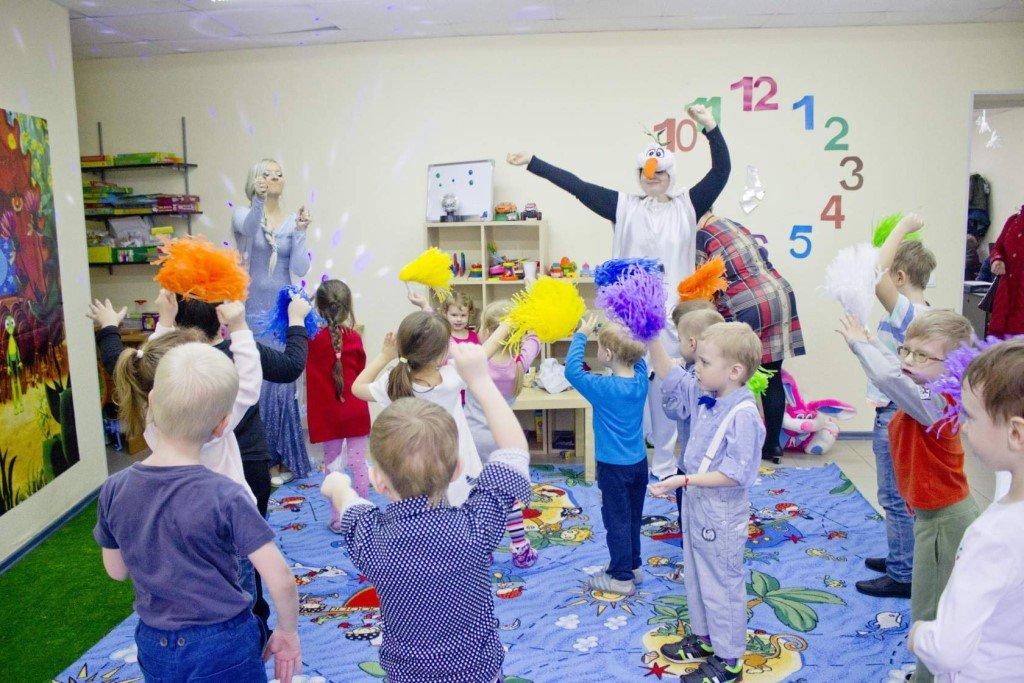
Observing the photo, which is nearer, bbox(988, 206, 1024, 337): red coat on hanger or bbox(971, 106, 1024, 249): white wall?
bbox(988, 206, 1024, 337): red coat on hanger

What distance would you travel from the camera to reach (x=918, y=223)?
264 cm

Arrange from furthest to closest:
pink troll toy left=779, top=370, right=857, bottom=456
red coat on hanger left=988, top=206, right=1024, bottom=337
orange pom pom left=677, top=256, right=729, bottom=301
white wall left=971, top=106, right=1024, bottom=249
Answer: white wall left=971, top=106, right=1024, bottom=249
red coat on hanger left=988, top=206, right=1024, bottom=337
pink troll toy left=779, top=370, right=857, bottom=456
orange pom pom left=677, top=256, right=729, bottom=301

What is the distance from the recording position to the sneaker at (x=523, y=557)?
3359mm

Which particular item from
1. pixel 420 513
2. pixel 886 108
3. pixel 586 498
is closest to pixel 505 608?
pixel 586 498

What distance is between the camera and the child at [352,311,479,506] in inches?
97.1

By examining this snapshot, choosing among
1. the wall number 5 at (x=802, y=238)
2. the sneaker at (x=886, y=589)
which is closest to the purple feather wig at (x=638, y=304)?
the sneaker at (x=886, y=589)

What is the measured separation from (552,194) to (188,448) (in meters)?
4.21

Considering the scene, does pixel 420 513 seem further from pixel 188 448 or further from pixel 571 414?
pixel 571 414

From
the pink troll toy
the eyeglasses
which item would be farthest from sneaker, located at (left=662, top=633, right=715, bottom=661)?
the pink troll toy

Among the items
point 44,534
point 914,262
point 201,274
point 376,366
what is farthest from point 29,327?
point 914,262

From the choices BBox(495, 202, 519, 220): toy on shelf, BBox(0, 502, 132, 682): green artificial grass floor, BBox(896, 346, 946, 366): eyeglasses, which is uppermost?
BBox(495, 202, 519, 220): toy on shelf

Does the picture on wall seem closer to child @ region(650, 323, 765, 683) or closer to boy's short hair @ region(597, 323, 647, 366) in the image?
boy's short hair @ region(597, 323, 647, 366)

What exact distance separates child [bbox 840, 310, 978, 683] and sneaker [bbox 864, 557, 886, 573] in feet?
3.81

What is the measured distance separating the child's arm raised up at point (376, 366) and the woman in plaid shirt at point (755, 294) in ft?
8.69
